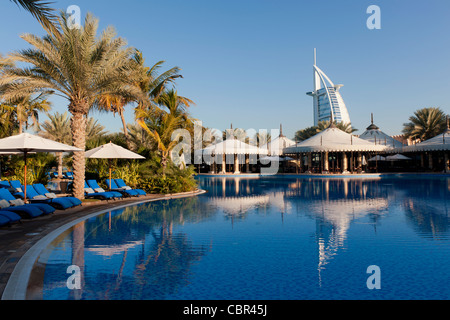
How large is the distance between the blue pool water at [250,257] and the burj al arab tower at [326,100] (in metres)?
171

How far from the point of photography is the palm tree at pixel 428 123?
143 ft

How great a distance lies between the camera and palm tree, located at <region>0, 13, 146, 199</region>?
1248 centimetres

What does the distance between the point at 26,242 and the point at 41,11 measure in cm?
428

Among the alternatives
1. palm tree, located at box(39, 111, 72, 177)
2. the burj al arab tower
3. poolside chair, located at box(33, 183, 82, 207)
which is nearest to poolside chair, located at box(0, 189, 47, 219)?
poolside chair, located at box(33, 183, 82, 207)

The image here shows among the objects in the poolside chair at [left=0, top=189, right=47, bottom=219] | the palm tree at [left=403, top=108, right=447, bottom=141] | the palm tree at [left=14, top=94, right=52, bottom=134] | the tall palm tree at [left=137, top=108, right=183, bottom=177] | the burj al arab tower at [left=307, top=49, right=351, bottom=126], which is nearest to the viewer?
the poolside chair at [left=0, top=189, right=47, bottom=219]

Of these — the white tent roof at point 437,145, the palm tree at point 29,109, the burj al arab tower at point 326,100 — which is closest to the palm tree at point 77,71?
the palm tree at point 29,109

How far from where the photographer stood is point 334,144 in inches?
1487

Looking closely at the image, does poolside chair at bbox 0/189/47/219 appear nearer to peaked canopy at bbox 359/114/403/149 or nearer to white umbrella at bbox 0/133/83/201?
white umbrella at bbox 0/133/83/201

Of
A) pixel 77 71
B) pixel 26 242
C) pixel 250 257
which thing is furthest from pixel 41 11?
pixel 77 71

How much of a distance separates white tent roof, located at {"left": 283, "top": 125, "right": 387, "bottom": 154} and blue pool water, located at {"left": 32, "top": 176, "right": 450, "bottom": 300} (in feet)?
89.9

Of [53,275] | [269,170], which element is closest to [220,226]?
[53,275]

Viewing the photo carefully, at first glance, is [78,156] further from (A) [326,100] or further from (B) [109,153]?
(A) [326,100]

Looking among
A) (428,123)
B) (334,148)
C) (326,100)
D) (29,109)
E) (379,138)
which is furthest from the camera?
(326,100)

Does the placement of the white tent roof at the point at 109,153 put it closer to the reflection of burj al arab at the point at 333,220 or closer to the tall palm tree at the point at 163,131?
the tall palm tree at the point at 163,131
